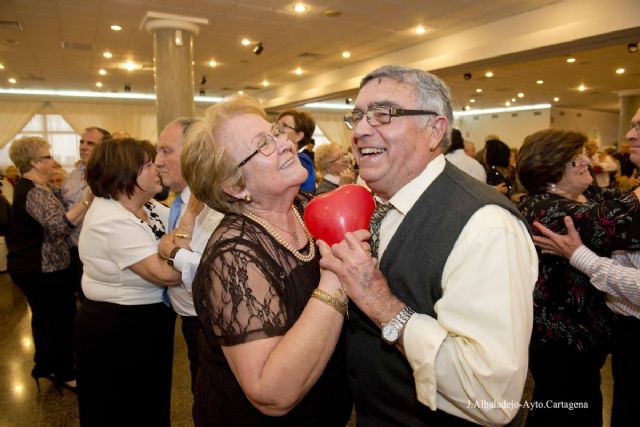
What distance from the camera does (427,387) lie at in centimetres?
102

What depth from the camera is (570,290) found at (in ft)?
6.55

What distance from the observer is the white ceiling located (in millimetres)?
5961

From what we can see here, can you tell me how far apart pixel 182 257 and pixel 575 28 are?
5993 millimetres

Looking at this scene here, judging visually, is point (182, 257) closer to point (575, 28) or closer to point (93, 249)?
point (93, 249)

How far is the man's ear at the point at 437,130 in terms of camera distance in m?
1.28

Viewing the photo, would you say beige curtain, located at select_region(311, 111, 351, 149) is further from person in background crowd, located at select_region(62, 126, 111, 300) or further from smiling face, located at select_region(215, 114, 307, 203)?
smiling face, located at select_region(215, 114, 307, 203)

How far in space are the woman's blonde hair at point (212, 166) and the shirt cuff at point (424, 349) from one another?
2.14 ft

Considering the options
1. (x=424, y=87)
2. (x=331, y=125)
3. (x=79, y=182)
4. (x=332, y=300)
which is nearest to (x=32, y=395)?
(x=79, y=182)

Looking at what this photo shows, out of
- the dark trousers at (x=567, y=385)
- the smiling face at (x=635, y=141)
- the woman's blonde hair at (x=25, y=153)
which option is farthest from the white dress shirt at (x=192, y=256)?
the woman's blonde hair at (x=25, y=153)

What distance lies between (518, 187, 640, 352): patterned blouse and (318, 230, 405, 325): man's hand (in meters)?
1.19

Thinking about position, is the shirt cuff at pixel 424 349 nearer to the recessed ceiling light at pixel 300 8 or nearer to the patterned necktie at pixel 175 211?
the patterned necktie at pixel 175 211

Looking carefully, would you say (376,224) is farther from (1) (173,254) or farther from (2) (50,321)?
(2) (50,321)

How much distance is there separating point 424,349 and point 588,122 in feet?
68.3

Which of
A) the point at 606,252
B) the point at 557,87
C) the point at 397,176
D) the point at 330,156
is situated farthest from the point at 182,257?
the point at 557,87
